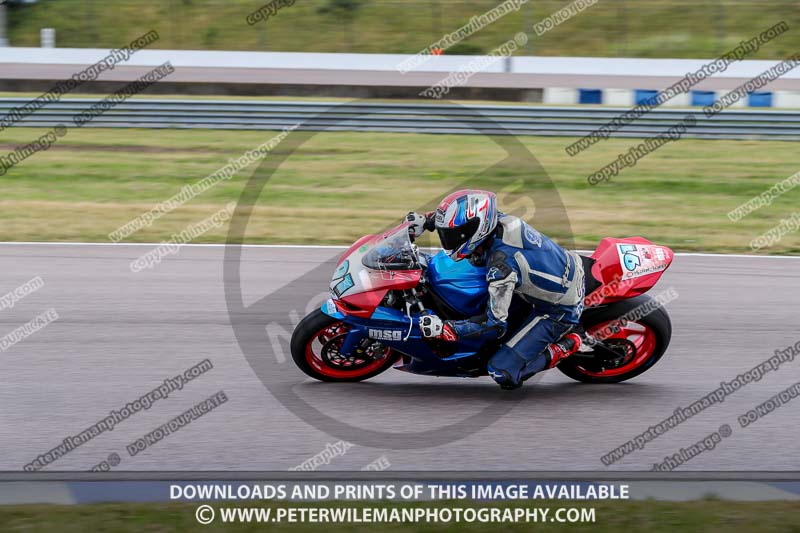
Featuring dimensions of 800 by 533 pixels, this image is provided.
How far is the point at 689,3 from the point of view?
3209 cm

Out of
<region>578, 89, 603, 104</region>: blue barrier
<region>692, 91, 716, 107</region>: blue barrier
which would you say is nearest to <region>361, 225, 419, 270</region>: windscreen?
<region>578, 89, 603, 104</region>: blue barrier

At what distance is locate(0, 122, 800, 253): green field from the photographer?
12781 mm

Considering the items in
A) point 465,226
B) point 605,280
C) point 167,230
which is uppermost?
point 465,226

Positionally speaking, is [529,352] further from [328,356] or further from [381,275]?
[328,356]

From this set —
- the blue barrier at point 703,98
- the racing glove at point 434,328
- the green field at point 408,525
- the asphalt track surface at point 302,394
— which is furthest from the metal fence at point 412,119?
the green field at point 408,525

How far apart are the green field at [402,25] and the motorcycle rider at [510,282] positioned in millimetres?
24135

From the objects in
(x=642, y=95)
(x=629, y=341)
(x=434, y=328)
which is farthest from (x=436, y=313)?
(x=642, y=95)

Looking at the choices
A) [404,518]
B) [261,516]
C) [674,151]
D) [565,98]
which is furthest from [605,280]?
[565,98]

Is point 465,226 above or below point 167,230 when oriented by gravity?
above

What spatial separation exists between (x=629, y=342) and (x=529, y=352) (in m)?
1.00

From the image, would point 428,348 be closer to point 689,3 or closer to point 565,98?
point 565,98

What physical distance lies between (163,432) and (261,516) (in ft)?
5.75

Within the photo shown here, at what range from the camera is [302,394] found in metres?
7.17

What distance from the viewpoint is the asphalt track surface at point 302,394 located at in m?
6.24
